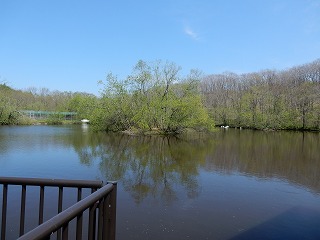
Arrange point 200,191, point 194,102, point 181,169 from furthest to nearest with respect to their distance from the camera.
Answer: point 194,102, point 181,169, point 200,191

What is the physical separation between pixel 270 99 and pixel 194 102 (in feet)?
103

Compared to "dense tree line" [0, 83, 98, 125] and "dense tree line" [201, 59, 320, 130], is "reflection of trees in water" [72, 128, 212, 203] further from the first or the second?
"dense tree line" [201, 59, 320, 130]

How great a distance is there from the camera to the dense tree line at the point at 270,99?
5356 centimetres

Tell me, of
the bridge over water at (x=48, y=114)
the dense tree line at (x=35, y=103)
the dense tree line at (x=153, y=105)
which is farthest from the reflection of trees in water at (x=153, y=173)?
the bridge over water at (x=48, y=114)

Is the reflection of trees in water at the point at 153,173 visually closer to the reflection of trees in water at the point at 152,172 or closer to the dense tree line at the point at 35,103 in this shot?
the reflection of trees in water at the point at 152,172

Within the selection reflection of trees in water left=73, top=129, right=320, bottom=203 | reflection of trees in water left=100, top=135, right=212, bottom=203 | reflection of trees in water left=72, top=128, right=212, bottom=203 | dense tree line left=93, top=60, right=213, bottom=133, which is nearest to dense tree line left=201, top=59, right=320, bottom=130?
dense tree line left=93, top=60, right=213, bottom=133

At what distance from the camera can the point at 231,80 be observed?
76.3 metres

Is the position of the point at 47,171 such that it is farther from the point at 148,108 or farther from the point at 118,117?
the point at 118,117

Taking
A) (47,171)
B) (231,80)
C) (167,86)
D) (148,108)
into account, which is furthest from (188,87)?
(231,80)

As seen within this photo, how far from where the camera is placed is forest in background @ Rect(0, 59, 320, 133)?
117 feet

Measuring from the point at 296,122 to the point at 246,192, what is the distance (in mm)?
49664

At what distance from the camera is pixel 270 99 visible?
60.4 m

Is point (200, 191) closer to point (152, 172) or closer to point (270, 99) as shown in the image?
point (152, 172)

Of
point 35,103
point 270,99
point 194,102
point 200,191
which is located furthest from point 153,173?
point 35,103
